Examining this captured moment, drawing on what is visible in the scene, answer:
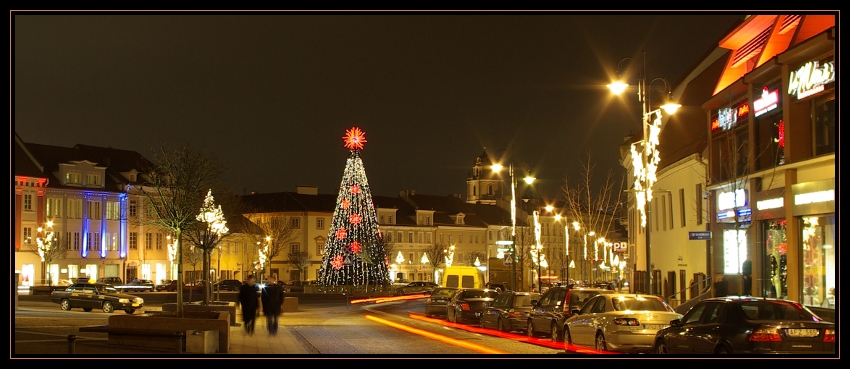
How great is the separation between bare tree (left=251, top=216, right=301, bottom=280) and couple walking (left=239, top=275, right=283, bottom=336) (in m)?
77.2

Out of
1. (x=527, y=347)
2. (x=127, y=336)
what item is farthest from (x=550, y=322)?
(x=127, y=336)

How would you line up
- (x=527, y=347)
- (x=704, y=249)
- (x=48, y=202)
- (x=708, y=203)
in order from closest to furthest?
(x=527, y=347) → (x=708, y=203) → (x=704, y=249) → (x=48, y=202)

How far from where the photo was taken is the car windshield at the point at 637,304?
70.8 ft

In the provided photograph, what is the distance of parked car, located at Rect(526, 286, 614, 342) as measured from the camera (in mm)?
25438

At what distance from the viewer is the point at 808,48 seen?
25.5 m

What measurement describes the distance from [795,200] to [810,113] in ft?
7.62

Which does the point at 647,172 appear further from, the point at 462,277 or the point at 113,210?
the point at 113,210

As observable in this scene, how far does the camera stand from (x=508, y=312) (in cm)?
3058

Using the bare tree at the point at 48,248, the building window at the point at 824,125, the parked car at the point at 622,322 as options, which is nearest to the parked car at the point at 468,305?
the building window at the point at 824,125

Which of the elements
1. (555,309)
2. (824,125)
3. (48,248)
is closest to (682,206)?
(824,125)

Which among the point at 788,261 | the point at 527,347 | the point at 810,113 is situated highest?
the point at 810,113

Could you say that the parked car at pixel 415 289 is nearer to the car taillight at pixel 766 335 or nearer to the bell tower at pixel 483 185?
the car taillight at pixel 766 335

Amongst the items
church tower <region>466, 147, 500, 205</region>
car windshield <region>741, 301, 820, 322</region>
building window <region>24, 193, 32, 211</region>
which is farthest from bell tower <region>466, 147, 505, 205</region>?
car windshield <region>741, 301, 820, 322</region>
